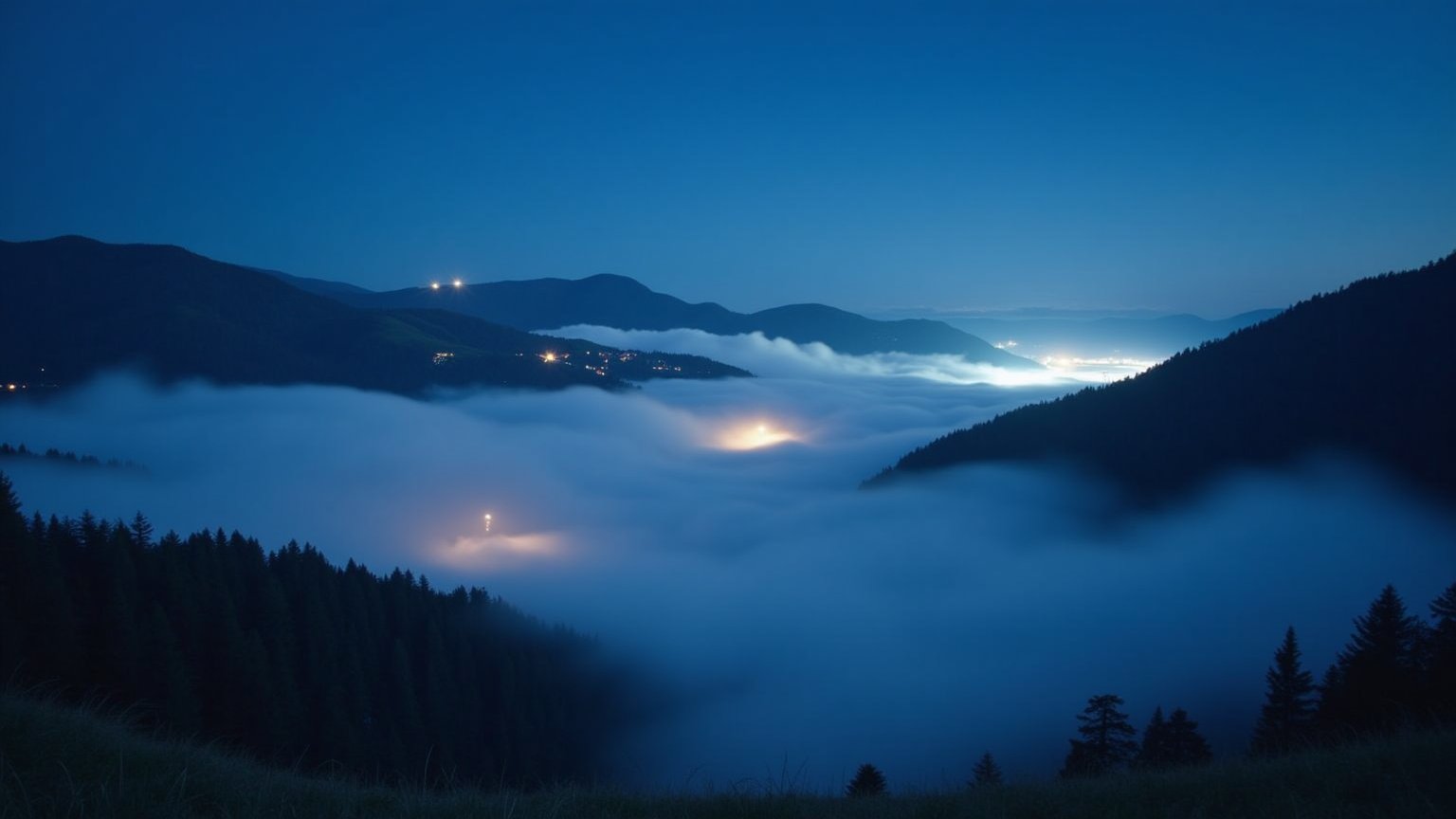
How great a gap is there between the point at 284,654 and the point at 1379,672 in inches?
Answer: 1523

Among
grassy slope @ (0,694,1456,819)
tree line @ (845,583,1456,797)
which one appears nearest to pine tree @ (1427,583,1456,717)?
tree line @ (845,583,1456,797)

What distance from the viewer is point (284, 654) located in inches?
1101

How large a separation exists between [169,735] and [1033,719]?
59468 mm

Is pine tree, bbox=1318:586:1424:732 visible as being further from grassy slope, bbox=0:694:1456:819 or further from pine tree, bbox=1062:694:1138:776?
grassy slope, bbox=0:694:1456:819

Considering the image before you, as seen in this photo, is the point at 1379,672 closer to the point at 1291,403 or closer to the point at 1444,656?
the point at 1444,656

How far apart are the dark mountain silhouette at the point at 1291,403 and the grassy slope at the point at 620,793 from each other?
375 ft

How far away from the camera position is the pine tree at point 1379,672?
16406 mm

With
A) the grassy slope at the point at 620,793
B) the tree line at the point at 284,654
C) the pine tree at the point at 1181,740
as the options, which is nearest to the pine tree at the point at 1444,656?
the pine tree at the point at 1181,740

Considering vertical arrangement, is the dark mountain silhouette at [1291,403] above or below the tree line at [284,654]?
above

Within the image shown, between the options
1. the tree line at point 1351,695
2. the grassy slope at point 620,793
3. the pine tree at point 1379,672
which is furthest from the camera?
the pine tree at point 1379,672

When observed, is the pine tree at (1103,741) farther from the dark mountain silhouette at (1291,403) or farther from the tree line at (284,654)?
the dark mountain silhouette at (1291,403)

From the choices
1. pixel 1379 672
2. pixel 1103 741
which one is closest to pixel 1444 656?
pixel 1379 672

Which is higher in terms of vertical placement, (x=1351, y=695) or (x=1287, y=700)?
(x=1351, y=695)

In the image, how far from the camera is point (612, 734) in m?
49.5
